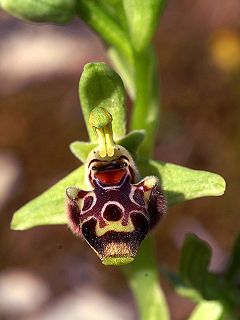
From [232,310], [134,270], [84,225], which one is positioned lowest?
[232,310]

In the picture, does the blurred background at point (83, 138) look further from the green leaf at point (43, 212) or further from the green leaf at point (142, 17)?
the green leaf at point (142, 17)

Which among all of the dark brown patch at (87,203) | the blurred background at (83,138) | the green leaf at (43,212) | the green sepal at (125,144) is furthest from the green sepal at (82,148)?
the blurred background at (83,138)

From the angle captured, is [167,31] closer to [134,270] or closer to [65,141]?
[65,141]

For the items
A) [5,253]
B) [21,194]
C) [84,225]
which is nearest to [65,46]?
[21,194]

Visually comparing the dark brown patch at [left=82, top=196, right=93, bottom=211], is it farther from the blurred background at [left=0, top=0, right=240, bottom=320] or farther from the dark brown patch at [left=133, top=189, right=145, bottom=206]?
the blurred background at [left=0, top=0, right=240, bottom=320]

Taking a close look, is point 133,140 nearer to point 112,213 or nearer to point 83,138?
point 112,213

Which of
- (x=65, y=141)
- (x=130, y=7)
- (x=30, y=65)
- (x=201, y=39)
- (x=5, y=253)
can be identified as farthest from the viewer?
(x=201, y=39)

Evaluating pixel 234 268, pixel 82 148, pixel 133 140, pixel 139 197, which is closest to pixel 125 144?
pixel 133 140
